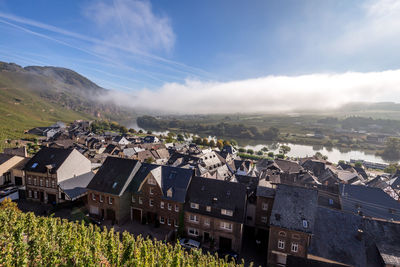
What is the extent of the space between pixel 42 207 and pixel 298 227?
41610 millimetres

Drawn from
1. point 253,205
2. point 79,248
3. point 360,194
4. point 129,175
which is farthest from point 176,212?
point 360,194

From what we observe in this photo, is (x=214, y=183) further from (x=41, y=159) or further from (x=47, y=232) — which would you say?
(x=41, y=159)

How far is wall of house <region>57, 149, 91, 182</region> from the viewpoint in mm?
37438

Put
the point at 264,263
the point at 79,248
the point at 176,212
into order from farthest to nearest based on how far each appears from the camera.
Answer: the point at 176,212, the point at 264,263, the point at 79,248

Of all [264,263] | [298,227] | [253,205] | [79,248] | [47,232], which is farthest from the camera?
[253,205]

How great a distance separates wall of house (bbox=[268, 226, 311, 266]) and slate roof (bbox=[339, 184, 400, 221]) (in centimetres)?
2084

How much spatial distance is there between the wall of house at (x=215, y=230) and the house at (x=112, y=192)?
10655mm

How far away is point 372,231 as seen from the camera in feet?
84.2

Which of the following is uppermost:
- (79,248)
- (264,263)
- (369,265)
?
(79,248)

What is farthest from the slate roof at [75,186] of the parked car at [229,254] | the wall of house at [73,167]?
the parked car at [229,254]

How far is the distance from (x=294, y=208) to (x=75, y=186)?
37.2 m

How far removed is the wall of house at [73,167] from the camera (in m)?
37.4

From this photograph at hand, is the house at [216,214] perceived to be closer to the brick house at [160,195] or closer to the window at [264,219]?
the brick house at [160,195]

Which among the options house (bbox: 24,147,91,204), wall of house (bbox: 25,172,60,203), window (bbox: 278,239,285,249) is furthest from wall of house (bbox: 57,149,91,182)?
window (bbox: 278,239,285,249)
